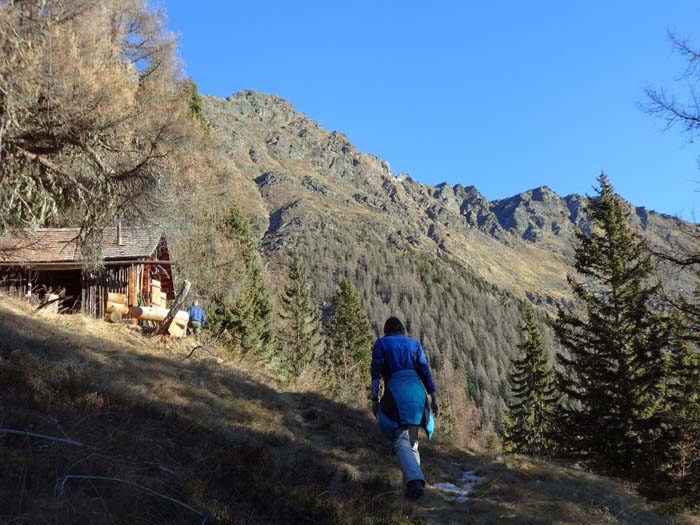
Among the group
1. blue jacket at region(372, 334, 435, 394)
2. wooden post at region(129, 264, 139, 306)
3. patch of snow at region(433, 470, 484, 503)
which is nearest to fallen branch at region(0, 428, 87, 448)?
blue jacket at region(372, 334, 435, 394)

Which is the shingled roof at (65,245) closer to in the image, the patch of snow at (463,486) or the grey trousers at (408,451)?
the patch of snow at (463,486)

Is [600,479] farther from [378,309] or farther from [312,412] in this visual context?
[378,309]

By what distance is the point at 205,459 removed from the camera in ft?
17.9

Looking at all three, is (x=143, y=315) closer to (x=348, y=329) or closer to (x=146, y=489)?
(x=146, y=489)

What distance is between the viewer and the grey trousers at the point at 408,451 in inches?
201

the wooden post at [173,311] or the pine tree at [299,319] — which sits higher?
the wooden post at [173,311]

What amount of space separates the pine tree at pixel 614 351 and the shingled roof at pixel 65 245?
15991mm

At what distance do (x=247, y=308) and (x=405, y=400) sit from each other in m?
24.5

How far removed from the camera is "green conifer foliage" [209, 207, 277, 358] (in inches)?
1107

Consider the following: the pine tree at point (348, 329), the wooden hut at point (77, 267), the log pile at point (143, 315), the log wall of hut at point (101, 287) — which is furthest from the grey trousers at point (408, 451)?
the pine tree at point (348, 329)

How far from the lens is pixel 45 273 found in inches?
821

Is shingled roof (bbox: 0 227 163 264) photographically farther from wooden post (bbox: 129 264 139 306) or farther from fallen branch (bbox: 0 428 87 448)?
fallen branch (bbox: 0 428 87 448)

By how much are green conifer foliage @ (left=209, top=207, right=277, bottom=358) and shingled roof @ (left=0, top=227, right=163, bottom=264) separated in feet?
24.4

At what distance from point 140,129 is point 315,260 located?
15114 centimetres
